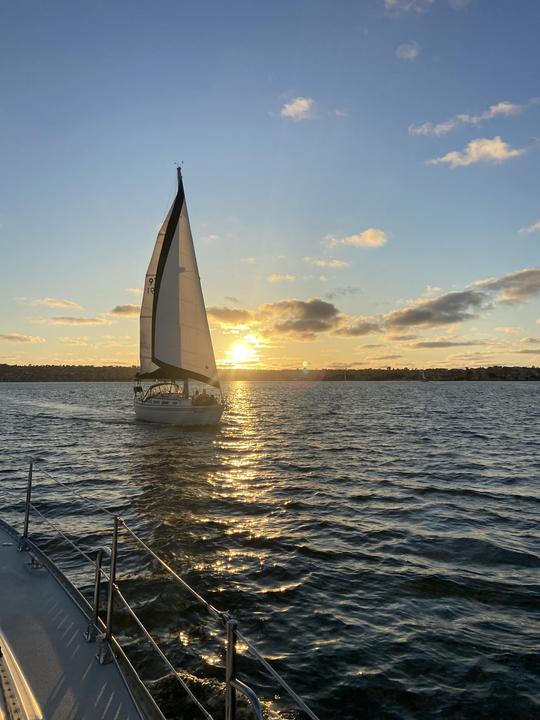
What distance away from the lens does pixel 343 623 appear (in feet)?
24.8

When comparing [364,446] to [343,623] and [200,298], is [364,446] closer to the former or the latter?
[200,298]

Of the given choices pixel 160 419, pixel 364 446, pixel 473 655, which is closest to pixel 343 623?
pixel 473 655

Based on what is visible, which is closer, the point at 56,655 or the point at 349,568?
the point at 56,655

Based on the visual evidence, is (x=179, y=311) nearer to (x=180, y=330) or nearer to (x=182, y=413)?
(x=180, y=330)

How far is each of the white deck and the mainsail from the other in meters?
28.4

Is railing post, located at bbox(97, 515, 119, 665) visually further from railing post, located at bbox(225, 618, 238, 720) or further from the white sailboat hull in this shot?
the white sailboat hull

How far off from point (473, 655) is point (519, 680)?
0.64 metres

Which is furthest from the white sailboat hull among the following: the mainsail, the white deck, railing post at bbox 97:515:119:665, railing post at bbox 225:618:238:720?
railing post at bbox 225:618:238:720

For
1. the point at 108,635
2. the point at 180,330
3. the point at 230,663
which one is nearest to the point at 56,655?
the point at 108,635

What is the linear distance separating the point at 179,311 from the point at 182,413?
7.06 meters

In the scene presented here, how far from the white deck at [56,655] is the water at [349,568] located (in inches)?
68.6

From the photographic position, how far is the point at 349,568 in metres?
9.72

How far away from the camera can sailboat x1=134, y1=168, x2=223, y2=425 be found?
33.7 meters

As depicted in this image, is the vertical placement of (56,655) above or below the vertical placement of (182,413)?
above
